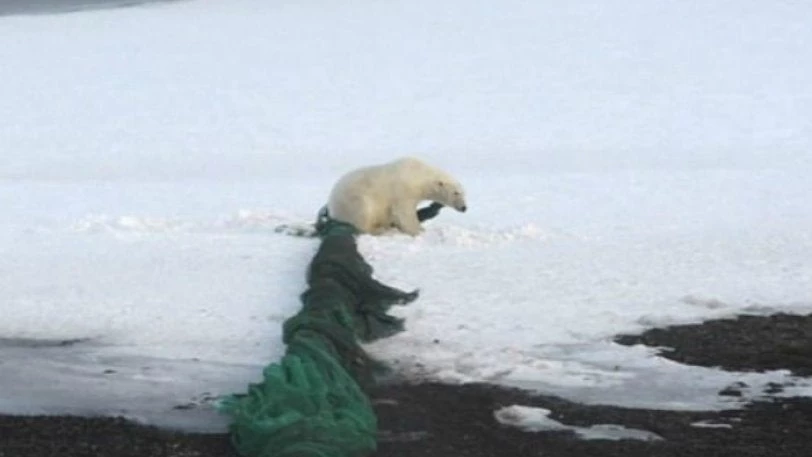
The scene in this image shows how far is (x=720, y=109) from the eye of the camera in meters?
22.4

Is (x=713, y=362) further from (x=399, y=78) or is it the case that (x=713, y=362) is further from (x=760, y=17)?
(x=760, y=17)

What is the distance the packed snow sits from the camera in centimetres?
720

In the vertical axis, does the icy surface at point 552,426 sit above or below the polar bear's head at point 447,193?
below

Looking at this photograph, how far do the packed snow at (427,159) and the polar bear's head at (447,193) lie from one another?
1.06ft

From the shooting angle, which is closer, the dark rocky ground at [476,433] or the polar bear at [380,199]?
the dark rocky ground at [476,433]

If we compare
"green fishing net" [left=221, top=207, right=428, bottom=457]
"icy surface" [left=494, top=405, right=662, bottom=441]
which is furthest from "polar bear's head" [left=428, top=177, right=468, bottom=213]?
"icy surface" [left=494, top=405, right=662, bottom=441]

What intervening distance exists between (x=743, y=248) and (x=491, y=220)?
242 cm

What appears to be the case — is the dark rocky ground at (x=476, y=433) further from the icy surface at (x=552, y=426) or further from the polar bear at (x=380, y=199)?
the polar bear at (x=380, y=199)

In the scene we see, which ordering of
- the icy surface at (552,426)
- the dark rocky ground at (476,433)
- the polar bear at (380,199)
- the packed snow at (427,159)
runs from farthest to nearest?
the polar bear at (380,199), the packed snow at (427,159), the icy surface at (552,426), the dark rocky ground at (476,433)

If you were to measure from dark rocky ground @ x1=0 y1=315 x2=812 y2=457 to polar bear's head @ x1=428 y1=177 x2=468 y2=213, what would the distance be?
4.99m

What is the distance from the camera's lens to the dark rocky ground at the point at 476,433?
5457 millimetres

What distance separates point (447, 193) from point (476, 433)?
585 centimetres

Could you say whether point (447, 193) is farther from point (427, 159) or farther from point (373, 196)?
point (427, 159)

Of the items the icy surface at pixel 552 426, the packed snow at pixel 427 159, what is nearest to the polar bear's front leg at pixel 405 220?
the packed snow at pixel 427 159
